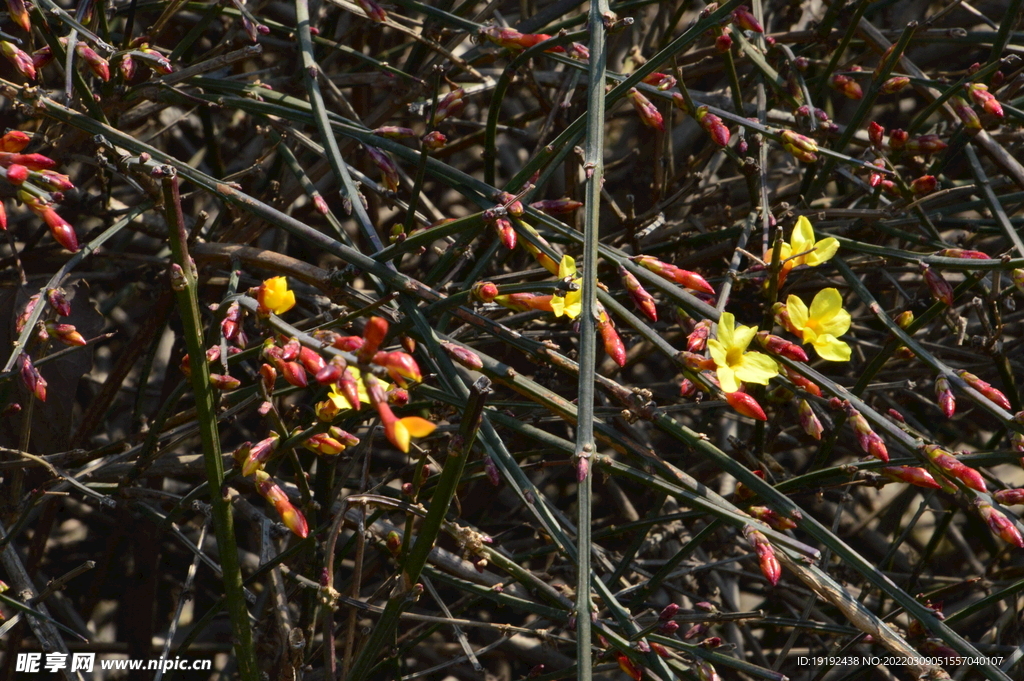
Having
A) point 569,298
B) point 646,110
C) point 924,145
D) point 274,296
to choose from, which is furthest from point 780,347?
point 274,296

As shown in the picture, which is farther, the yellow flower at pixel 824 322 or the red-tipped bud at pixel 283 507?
the yellow flower at pixel 824 322

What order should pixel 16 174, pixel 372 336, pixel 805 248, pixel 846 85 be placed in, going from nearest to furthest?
pixel 372 336 → pixel 16 174 → pixel 805 248 → pixel 846 85

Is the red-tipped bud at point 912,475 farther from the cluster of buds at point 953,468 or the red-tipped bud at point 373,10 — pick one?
the red-tipped bud at point 373,10

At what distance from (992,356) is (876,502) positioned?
3.71ft

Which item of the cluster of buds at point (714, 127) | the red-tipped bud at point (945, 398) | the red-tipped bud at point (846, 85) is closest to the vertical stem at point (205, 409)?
the cluster of buds at point (714, 127)

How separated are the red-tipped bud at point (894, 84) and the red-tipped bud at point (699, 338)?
2.64 feet

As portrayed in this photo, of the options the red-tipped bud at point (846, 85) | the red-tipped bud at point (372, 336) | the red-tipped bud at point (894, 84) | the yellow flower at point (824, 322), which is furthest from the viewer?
the red-tipped bud at point (846, 85)

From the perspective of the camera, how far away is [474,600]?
177 cm

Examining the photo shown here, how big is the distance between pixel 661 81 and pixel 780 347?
61 cm

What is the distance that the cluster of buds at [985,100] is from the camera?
5.15 ft

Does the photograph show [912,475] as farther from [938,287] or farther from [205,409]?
[205,409]

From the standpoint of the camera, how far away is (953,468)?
1263mm

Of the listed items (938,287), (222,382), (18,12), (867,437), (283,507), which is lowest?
(283,507)

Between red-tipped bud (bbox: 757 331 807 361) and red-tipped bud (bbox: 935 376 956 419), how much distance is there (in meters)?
0.26
